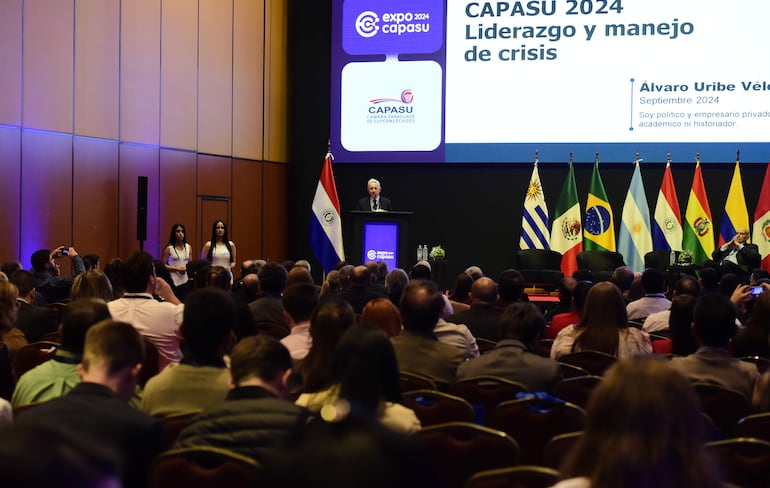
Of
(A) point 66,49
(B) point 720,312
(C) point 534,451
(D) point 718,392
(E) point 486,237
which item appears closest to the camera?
(C) point 534,451

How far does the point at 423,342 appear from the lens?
167 inches

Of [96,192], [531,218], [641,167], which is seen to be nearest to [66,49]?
[96,192]

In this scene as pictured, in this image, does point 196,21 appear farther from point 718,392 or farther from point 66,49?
point 718,392

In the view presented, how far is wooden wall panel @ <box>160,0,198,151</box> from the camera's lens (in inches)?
464

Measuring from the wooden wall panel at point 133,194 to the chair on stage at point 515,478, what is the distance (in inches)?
366

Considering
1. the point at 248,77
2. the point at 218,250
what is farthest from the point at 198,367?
the point at 248,77

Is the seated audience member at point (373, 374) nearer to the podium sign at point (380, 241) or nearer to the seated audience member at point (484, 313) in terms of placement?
the seated audience member at point (484, 313)

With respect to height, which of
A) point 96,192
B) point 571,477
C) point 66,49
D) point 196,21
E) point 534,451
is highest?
point 196,21

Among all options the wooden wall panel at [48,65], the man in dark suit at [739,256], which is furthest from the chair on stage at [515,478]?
the man in dark suit at [739,256]

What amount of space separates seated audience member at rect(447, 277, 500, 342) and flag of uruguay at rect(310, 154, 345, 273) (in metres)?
7.37

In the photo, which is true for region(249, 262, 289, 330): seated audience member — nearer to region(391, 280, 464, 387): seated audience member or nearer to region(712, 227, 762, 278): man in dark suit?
region(391, 280, 464, 387): seated audience member

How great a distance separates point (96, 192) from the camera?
10.7 m

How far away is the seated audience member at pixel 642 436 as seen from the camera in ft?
5.24

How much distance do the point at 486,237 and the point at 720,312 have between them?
10.0 metres
